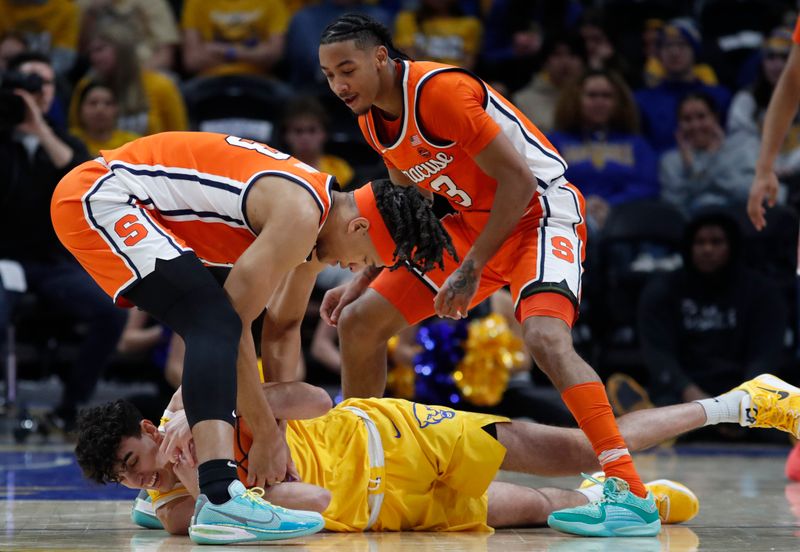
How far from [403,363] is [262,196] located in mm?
3428

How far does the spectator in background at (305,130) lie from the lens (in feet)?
24.8

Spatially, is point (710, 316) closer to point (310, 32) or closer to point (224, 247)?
point (310, 32)

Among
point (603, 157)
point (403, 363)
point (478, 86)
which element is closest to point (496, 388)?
point (403, 363)

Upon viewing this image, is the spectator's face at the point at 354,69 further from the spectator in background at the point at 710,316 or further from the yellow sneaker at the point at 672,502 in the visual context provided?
the spectator in background at the point at 710,316

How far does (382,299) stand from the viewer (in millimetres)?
4242

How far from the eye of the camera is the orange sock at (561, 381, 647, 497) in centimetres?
357

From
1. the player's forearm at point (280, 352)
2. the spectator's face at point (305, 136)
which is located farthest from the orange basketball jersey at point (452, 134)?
the spectator's face at point (305, 136)

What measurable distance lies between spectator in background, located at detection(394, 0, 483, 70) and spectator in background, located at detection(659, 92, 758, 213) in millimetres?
1684

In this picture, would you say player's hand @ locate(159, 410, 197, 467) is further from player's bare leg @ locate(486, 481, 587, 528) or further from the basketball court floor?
player's bare leg @ locate(486, 481, 587, 528)

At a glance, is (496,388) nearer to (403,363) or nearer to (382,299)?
(403,363)

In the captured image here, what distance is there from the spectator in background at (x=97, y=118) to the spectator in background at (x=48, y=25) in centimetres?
104

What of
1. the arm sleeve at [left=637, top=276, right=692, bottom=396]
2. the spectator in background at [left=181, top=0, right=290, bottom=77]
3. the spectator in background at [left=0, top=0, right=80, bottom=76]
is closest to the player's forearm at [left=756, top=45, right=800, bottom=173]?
the arm sleeve at [left=637, top=276, right=692, bottom=396]

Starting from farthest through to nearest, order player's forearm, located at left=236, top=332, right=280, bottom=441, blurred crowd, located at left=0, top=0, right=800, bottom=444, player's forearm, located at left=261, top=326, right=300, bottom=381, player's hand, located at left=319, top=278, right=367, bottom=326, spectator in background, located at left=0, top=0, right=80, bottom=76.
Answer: spectator in background, located at left=0, top=0, right=80, bottom=76, blurred crowd, located at left=0, top=0, right=800, bottom=444, player's hand, located at left=319, top=278, right=367, bottom=326, player's forearm, located at left=261, top=326, right=300, bottom=381, player's forearm, located at left=236, top=332, right=280, bottom=441

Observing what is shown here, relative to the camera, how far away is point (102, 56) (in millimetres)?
8320
